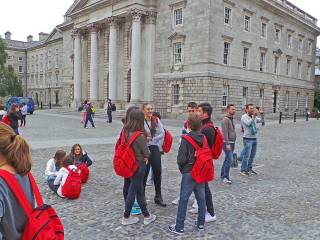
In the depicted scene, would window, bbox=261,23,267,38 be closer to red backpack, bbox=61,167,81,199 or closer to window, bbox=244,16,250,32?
window, bbox=244,16,250,32

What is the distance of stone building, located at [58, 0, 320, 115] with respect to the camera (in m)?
28.9

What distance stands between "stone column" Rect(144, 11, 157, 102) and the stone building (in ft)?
0.33

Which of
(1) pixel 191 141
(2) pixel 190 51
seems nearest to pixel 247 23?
(2) pixel 190 51

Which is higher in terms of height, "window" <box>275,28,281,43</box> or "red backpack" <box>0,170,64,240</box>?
"window" <box>275,28,281,43</box>

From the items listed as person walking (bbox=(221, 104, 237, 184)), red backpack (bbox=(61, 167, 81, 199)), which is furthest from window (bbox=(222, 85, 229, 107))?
red backpack (bbox=(61, 167, 81, 199))

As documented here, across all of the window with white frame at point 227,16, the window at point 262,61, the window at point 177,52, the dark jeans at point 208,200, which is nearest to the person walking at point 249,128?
the dark jeans at point 208,200

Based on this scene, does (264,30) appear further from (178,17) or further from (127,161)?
(127,161)

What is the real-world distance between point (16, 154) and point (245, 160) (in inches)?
279

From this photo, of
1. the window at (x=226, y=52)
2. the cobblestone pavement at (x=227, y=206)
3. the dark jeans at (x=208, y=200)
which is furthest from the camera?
the window at (x=226, y=52)

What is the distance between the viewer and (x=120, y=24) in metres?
36.3

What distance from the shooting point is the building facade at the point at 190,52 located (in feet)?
94.8

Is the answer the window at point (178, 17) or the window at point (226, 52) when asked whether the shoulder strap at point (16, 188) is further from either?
the window at point (178, 17)

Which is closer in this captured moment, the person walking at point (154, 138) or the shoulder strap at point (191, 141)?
the shoulder strap at point (191, 141)

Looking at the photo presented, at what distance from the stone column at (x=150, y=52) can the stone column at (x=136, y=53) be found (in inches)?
39.2
